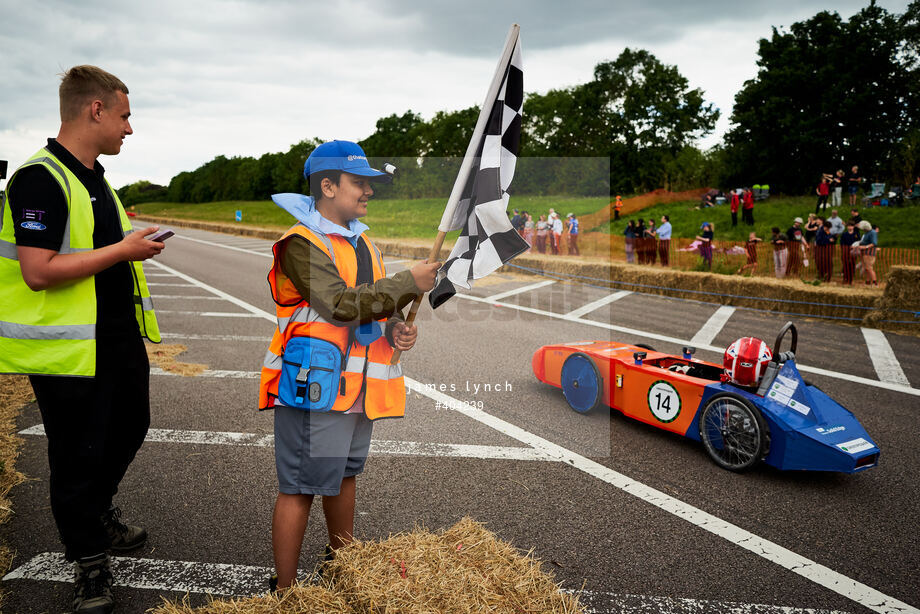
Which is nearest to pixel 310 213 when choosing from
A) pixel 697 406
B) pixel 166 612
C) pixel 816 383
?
pixel 166 612

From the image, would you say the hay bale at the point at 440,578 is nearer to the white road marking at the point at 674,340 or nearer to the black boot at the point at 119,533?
the black boot at the point at 119,533

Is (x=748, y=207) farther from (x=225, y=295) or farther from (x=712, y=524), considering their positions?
(x=712, y=524)

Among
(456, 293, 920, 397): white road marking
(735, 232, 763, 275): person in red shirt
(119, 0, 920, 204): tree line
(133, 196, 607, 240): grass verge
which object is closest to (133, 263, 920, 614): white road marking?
(456, 293, 920, 397): white road marking

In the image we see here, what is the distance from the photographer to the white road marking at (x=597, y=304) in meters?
11.0

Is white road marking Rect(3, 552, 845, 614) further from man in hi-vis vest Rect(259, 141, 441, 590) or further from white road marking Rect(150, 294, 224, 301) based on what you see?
white road marking Rect(150, 294, 224, 301)

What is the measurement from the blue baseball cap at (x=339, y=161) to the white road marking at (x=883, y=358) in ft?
23.8

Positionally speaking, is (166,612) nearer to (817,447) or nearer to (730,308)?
(817,447)

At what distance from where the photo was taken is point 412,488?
13.3 ft

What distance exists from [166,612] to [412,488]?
1975 mm

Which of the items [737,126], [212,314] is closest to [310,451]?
[212,314]

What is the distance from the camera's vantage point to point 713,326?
10117 millimetres

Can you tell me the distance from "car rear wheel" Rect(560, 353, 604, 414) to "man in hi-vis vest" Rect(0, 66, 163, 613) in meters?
3.91

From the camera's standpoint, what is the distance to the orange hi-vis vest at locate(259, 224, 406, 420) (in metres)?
2.38

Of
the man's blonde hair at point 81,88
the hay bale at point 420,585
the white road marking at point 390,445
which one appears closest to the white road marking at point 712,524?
the white road marking at point 390,445
